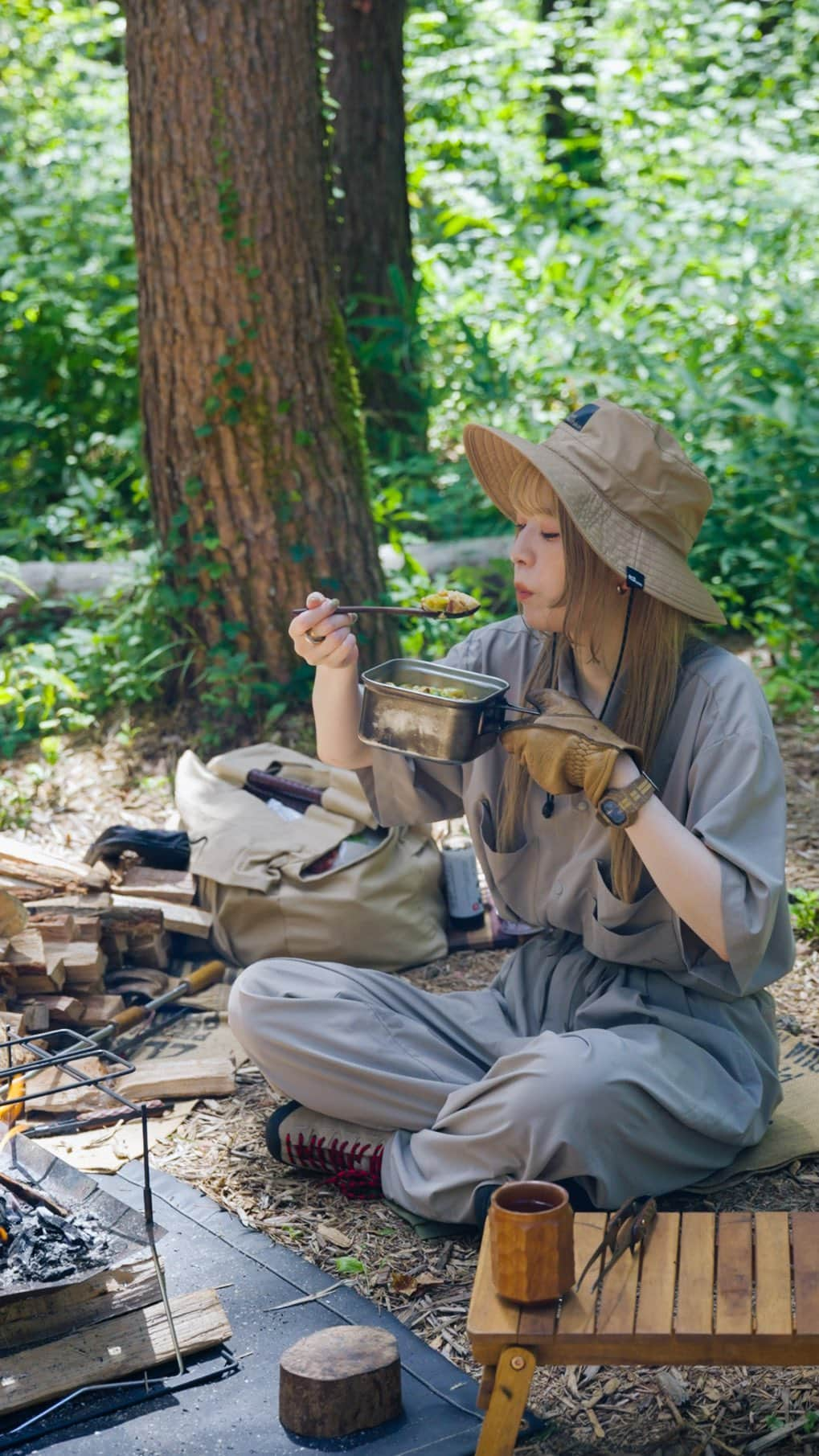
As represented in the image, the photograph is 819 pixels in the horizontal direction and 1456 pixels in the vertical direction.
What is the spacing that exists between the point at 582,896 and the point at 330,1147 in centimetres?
73

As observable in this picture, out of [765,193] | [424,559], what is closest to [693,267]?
[765,193]

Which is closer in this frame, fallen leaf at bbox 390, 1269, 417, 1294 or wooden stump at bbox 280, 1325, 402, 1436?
wooden stump at bbox 280, 1325, 402, 1436

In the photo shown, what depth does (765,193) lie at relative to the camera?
25.7ft

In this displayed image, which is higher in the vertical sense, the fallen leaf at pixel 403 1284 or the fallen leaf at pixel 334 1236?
the fallen leaf at pixel 403 1284

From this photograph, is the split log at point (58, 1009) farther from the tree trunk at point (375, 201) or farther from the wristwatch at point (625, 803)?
the tree trunk at point (375, 201)

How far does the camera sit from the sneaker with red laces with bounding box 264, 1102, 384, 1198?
2.90m

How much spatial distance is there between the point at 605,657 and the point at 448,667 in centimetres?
33

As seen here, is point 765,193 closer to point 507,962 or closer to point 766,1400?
point 507,962

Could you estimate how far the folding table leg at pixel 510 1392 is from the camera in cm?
191

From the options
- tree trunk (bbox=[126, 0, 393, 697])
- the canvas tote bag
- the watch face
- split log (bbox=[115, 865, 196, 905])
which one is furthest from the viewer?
tree trunk (bbox=[126, 0, 393, 697])

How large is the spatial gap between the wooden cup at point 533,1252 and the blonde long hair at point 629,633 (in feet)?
2.64

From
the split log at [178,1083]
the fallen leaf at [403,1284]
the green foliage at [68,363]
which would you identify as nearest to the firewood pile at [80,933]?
the split log at [178,1083]

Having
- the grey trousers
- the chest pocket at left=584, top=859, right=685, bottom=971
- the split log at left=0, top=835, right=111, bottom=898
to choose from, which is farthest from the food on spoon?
the split log at left=0, top=835, right=111, bottom=898

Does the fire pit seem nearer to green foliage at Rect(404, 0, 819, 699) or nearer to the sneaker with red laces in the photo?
the sneaker with red laces
